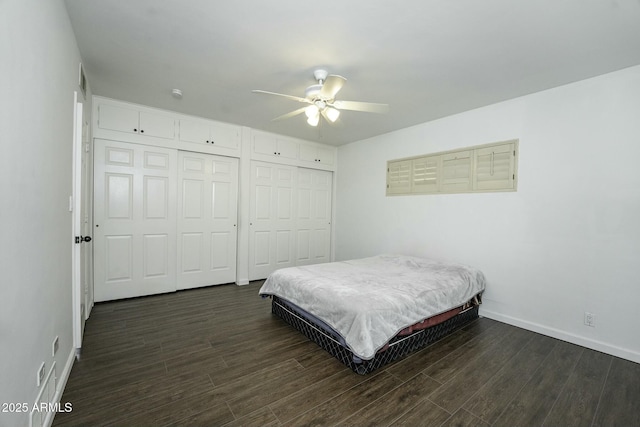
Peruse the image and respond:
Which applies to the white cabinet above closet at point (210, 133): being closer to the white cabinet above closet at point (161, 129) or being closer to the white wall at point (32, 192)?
the white cabinet above closet at point (161, 129)

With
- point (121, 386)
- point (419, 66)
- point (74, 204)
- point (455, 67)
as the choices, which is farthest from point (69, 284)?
point (455, 67)

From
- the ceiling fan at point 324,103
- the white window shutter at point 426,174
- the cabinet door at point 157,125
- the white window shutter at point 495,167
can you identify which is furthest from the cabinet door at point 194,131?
the white window shutter at point 495,167

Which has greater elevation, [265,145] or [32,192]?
[265,145]

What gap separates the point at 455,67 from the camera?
2.46m

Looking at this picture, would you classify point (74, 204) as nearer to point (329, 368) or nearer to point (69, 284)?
point (69, 284)

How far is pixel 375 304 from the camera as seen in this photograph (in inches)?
85.6

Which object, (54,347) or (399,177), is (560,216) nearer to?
(399,177)

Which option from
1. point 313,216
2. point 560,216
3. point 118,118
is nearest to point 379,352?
point 560,216

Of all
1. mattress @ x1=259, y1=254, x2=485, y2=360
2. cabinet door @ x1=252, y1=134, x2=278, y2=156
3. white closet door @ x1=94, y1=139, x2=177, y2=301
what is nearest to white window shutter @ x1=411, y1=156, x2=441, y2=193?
mattress @ x1=259, y1=254, x2=485, y2=360

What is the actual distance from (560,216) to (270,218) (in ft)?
12.5

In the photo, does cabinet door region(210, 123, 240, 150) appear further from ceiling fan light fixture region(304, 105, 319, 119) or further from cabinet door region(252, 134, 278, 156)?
ceiling fan light fixture region(304, 105, 319, 119)

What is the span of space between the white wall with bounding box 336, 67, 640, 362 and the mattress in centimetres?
45

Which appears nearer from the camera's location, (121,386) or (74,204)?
(121,386)

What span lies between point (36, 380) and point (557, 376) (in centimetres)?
328
